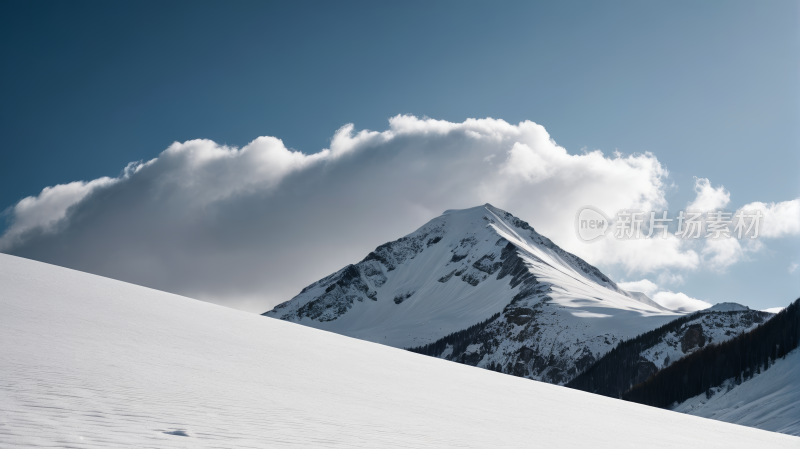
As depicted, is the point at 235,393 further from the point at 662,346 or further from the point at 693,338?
the point at 693,338

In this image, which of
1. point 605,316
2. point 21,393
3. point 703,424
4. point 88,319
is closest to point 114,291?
point 88,319

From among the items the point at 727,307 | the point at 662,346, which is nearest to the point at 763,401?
the point at 662,346

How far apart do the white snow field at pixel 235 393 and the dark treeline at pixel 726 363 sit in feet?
199

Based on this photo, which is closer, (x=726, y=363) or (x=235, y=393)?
(x=235, y=393)

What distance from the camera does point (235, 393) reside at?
40.9 ft

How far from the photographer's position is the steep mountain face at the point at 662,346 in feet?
413

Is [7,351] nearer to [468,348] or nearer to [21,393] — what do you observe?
[21,393]

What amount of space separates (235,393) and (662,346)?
468 ft

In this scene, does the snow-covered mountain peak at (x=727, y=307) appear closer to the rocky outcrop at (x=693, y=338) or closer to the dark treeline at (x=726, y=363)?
the rocky outcrop at (x=693, y=338)

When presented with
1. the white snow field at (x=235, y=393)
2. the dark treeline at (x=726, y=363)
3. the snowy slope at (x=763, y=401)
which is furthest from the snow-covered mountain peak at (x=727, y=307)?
the white snow field at (x=235, y=393)

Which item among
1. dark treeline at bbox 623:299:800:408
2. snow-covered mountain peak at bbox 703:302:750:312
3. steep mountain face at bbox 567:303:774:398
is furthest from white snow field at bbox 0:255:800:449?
snow-covered mountain peak at bbox 703:302:750:312

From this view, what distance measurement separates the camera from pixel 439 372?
79.3 feet

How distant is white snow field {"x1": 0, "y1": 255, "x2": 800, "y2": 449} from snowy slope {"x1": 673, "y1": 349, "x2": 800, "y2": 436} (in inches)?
1485

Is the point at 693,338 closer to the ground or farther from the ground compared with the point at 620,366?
farther from the ground
